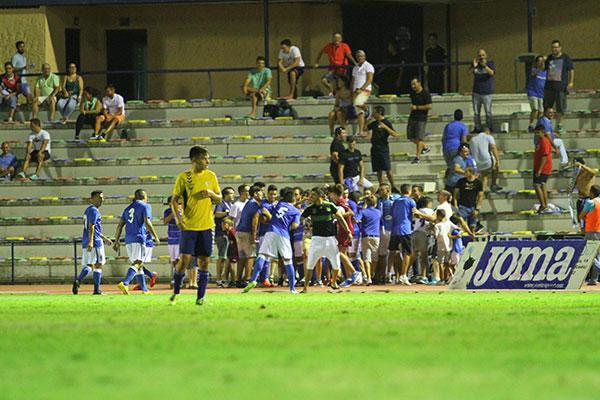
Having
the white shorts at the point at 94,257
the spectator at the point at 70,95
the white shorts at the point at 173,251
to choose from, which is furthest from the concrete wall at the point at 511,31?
the white shorts at the point at 94,257

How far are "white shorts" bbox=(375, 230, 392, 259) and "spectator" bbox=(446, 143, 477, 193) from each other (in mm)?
2221

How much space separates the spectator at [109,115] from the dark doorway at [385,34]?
866 centimetres

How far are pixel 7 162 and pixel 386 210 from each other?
10.7 m

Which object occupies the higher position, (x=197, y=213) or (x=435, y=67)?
(x=435, y=67)

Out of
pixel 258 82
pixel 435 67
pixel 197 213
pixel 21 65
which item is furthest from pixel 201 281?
pixel 435 67

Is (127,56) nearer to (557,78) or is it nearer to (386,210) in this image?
(557,78)

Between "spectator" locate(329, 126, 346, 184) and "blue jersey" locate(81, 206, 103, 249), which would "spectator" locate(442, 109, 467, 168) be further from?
"blue jersey" locate(81, 206, 103, 249)

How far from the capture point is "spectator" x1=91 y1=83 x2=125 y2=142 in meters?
30.6

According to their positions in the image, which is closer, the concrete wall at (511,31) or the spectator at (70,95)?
the spectator at (70,95)

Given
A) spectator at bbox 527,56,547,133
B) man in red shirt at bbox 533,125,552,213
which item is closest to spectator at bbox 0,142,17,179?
man in red shirt at bbox 533,125,552,213

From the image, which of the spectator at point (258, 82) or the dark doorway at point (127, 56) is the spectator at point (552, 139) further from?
the dark doorway at point (127, 56)

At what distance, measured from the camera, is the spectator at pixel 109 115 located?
30.6 m

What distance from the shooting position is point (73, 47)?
36562mm

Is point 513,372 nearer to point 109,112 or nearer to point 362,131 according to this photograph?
point 362,131
